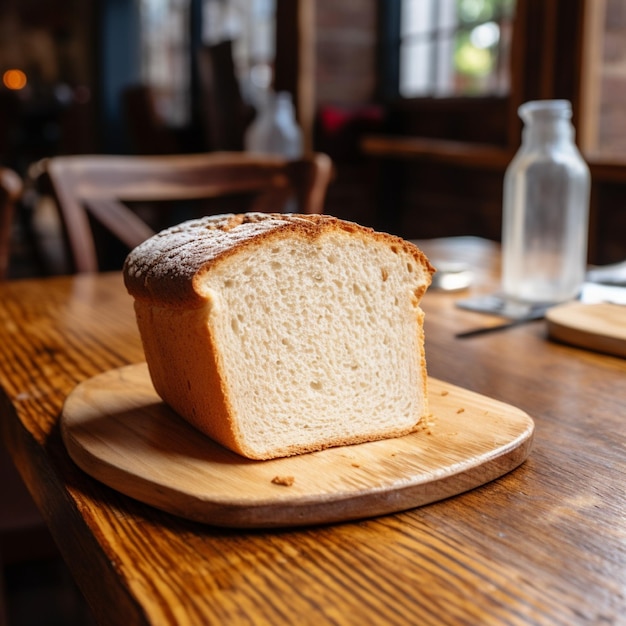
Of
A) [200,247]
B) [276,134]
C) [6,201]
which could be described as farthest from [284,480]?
[276,134]

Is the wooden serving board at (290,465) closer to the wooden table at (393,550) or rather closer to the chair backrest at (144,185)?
the wooden table at (393,550)

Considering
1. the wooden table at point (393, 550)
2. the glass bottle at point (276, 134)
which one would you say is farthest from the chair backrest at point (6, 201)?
the glass bottle at point (276, 134)

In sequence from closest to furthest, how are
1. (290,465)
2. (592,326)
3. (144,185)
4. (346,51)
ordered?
1. (290,465)
2. (592,326)
3. (144,185)
4. (346,51)

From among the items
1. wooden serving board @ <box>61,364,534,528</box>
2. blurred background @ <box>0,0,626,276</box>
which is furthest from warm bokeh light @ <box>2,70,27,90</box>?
wooden serving board @ <box>61,364,534,528</box>

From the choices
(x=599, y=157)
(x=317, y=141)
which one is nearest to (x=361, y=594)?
(x=599, y=157)

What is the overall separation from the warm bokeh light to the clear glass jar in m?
11.8

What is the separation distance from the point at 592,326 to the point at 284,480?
59 cm

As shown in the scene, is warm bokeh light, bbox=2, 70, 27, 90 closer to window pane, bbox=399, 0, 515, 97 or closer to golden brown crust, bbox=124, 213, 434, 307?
window pane, bbox=399, 0, 515, 97

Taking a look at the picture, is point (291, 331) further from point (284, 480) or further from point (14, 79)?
point (14, 79)

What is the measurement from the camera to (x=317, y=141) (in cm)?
465

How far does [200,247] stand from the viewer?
2.25ft

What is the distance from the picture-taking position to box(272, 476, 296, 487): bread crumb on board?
58 cm

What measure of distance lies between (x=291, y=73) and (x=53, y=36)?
27.1 ft

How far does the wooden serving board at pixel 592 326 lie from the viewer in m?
1.01
